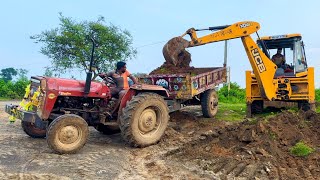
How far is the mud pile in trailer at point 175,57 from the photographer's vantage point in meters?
11.6

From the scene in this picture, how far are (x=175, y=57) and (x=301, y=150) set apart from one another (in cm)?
562

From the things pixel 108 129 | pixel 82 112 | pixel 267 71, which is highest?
pixel 267 71

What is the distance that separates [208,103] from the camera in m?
11.9

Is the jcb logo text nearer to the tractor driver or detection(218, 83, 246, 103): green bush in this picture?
the tractor driver

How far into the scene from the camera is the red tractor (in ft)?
23.3

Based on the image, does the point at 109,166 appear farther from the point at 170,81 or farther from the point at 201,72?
the point at 201,72

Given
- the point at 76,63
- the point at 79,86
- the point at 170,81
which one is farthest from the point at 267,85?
the point at 76,63

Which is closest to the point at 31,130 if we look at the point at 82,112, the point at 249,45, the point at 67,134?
the point at 82,112

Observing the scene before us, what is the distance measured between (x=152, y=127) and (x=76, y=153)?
1855mm

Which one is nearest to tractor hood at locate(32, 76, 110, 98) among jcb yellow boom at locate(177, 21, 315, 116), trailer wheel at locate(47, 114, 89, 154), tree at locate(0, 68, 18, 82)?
trailer wheel at locate(47, 114, 89, 154)

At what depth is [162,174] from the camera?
603 cm

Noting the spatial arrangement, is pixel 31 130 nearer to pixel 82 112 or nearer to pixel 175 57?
pixel 82 112

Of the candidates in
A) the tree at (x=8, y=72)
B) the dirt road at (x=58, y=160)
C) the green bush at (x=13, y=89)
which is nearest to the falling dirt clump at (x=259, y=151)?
the dirt road at (x=58, y=160)

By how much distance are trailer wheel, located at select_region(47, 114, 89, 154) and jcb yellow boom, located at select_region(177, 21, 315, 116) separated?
532cm
